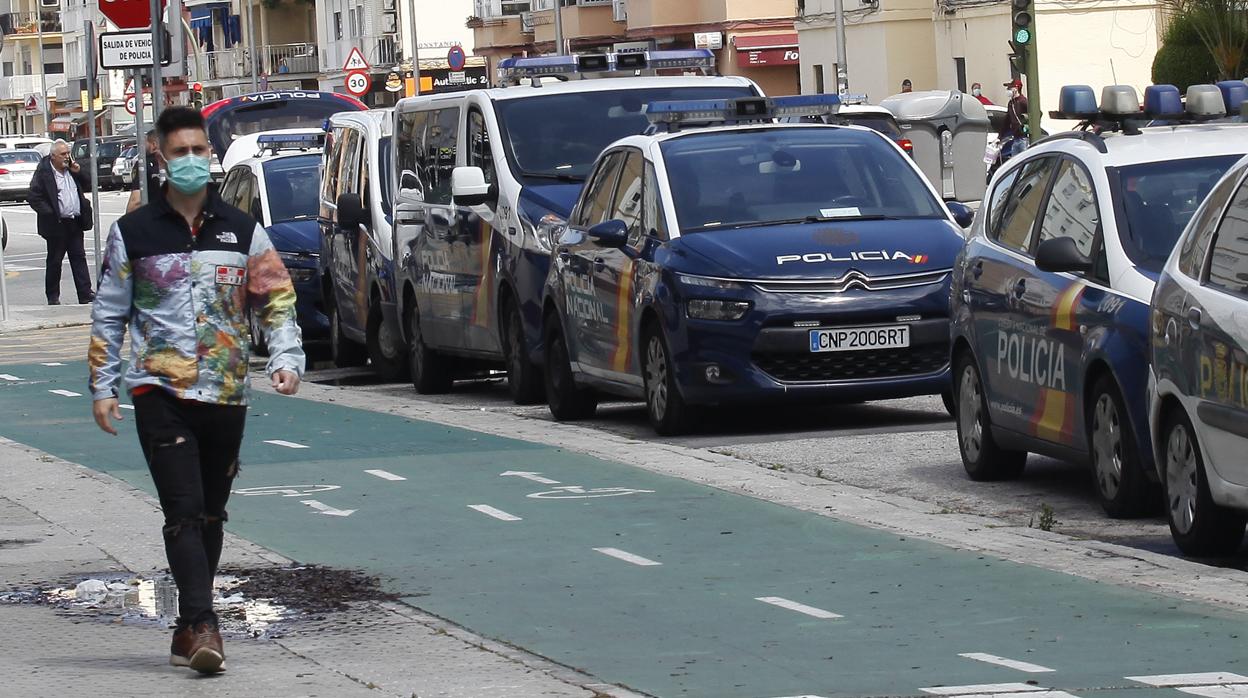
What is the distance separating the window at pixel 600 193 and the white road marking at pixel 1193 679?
871 cm

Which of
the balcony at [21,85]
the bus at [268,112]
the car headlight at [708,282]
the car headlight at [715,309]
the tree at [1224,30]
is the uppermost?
the balcony at [21,85]

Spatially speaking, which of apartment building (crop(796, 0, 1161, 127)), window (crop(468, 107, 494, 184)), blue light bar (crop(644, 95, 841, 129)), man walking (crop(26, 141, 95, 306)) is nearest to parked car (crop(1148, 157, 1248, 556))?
blue light bar (crop(644, 95, 841, 129))

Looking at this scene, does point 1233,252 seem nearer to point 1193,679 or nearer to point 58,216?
point 1193,679

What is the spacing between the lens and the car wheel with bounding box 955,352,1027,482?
1187 cm

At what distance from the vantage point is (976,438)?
12016mm

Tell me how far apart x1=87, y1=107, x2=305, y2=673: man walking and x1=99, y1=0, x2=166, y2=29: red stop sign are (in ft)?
49.9

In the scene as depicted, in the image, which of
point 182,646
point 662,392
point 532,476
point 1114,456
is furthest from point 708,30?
point 182,646

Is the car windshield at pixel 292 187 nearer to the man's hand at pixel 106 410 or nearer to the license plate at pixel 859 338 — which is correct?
the license plate at pixel 859 338

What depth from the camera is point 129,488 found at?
12203 mm

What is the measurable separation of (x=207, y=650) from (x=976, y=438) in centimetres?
548

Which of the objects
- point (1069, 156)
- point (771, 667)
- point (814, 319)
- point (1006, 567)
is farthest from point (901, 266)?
point (771, 667)

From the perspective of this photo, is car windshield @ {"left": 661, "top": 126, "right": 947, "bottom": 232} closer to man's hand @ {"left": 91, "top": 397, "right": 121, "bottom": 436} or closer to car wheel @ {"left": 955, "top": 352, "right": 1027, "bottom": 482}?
car wheel @ {"left": 955, "top": 352, "right": 1027, "bottom": 482}

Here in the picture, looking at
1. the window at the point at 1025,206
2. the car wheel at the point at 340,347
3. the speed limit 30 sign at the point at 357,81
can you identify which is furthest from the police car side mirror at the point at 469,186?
the speed limit 30 sign at the point at 357,81

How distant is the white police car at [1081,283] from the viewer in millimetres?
10250
